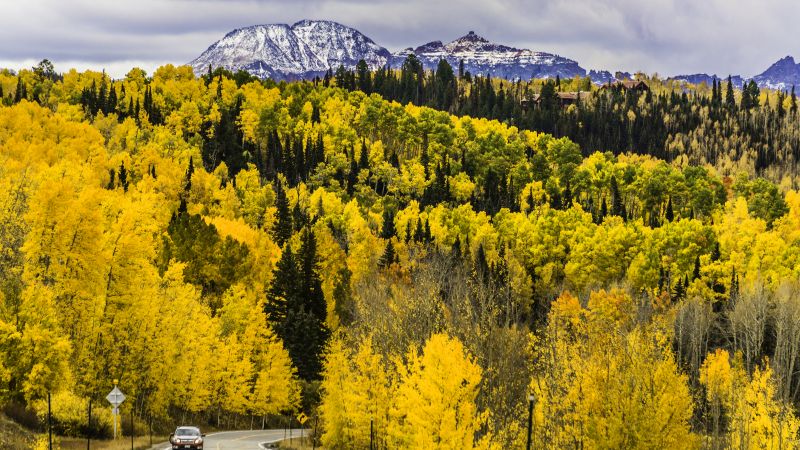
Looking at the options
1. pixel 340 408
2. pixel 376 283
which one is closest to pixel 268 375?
pixel 340 408

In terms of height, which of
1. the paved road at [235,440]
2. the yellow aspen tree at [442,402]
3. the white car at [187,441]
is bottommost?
the paved road at [235,440]

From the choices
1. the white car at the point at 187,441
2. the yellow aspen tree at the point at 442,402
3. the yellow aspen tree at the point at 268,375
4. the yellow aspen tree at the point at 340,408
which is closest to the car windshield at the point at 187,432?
the white car at the point at 187,441

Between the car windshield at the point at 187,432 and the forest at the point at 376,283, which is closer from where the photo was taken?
the car windshield at the point at 187,432

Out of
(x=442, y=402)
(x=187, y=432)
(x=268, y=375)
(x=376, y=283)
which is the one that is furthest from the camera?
(x=376, y=283)

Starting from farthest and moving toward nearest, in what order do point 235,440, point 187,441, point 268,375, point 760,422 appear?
1. point 268,375
2. point 235,440
3. point 760,422
4. point 187,441

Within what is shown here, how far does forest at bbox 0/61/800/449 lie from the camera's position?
47259 mm

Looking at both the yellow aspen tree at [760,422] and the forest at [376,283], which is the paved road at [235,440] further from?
the yellow aspen tree at [760,422]

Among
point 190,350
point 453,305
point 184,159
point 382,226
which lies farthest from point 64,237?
point 184,159

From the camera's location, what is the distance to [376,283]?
3762 inches

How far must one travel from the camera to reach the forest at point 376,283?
1861 inches

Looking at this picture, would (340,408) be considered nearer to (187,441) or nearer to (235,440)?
(235,440)

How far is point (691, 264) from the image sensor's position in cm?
12444

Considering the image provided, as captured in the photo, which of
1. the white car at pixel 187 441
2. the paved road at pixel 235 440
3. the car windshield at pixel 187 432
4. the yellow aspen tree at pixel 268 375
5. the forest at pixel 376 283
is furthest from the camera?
the yellow aspen tree at pixel 268 375

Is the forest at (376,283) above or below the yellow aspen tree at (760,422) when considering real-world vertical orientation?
above
